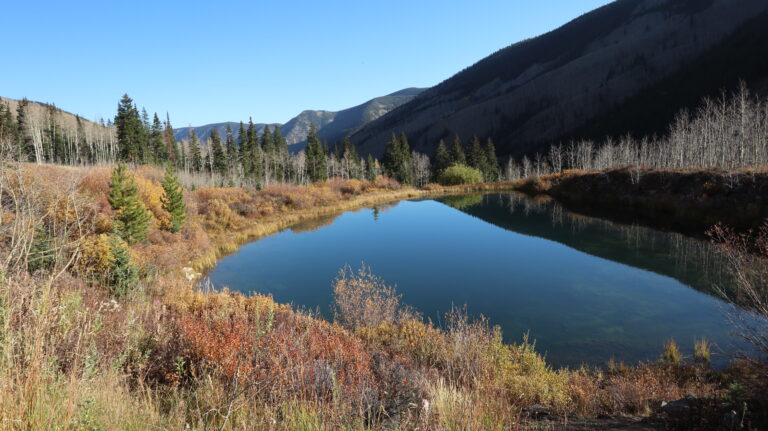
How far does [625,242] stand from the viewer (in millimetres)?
22094

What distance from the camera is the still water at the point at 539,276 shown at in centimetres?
1074

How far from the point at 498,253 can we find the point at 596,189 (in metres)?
26.9

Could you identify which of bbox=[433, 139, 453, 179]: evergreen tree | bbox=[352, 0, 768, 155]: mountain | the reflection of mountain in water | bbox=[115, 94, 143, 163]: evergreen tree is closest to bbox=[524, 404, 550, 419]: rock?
the reflection of mountain in water

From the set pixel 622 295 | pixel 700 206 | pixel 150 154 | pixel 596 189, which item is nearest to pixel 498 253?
pixel 622 295

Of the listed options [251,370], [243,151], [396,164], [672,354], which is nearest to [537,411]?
[251,370]

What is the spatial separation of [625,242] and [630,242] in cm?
26

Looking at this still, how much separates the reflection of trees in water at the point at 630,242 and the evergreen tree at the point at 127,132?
52.8 m

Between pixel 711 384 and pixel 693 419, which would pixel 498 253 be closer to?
pixel 711 384

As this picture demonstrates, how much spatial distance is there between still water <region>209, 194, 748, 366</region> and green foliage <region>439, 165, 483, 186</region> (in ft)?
123

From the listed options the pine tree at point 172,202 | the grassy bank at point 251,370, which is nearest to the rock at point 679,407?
the grassy bank at point 251,370

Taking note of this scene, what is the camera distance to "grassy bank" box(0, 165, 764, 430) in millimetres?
3033

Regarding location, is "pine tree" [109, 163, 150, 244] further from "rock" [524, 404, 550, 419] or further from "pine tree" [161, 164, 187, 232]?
"rock" [524, 404, 550, 419]

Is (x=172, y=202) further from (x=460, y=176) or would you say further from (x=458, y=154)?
(x=458, y=154)

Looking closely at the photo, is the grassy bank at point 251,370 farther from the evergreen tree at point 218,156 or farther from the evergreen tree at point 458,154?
the evergreen tree at point 458,154
